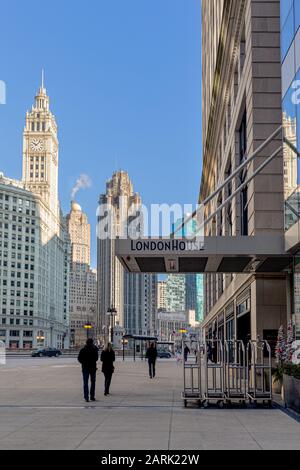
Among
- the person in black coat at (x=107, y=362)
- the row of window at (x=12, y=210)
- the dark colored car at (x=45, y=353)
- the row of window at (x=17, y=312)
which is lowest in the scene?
the dark colored car at (x=45, y=353)

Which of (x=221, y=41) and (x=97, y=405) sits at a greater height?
(x=221, y=41)

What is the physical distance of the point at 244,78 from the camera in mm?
27312

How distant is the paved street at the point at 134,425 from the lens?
10.3 meters

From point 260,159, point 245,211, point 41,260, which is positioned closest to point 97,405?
point 260,159

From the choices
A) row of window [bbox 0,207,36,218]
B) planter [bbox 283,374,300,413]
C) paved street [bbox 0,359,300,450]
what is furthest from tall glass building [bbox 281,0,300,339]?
row of window [bbox 0,207,36,218]

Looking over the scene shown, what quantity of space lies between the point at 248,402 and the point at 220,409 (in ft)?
5.71

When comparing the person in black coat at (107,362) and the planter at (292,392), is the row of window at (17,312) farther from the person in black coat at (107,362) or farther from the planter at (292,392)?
the planter at (292,392)

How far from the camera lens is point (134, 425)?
1254 centimetres

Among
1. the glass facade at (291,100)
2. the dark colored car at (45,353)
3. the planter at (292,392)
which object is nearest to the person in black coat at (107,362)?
the planter at (292,392)

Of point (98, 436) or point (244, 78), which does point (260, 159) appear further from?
point (98, 436)

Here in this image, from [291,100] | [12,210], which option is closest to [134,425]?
[291,100]

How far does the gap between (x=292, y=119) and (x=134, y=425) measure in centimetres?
1083

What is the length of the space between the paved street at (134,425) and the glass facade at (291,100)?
21.5ft

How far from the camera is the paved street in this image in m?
10.3
